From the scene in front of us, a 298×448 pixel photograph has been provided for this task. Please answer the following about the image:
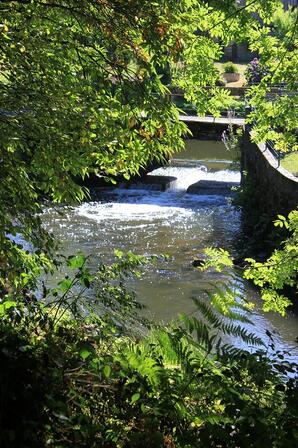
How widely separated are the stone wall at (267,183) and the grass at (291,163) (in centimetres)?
25

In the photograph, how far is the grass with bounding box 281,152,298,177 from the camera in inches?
588

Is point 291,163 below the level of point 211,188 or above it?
above

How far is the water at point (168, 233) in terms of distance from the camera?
11.0 metres

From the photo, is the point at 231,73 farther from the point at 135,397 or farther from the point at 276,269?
the point at 135,397

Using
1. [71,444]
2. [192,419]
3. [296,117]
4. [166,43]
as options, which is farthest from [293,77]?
[71,444]

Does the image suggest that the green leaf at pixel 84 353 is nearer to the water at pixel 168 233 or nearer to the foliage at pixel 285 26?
the foliage at pixel 285 26

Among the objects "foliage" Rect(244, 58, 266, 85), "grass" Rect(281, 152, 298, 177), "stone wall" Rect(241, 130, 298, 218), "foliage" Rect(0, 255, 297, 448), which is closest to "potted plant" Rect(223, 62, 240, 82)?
"stone wall" Rect(241, 130, 298, 218)

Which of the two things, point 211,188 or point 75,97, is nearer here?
point 75,97

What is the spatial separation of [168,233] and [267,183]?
2872 mm

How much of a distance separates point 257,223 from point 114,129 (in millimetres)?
11115

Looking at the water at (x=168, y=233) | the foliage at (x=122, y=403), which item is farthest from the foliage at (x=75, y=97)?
the water at (x=168, y=233)

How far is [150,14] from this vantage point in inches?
161

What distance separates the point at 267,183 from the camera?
1534 centimetres

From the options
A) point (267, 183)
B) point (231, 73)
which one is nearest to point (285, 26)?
point (267, 183)
